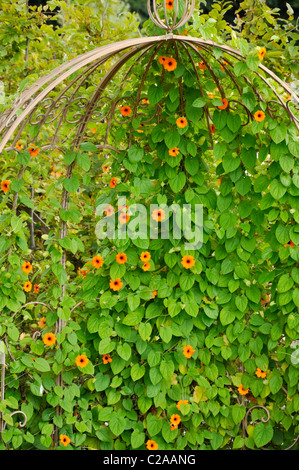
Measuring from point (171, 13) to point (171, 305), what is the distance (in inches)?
48.1

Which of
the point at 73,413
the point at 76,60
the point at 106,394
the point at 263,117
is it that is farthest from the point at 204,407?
the point at 76,60

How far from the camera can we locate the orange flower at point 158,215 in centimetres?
223

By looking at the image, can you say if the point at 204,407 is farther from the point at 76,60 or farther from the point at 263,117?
the point at 76,60

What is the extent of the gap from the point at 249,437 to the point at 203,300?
0.66 metres

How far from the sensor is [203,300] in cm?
230

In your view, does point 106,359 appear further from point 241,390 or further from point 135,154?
point 135,154

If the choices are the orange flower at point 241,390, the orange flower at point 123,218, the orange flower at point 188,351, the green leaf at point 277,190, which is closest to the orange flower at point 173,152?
the orange flower at point 123,218

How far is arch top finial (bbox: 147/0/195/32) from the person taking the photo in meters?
1.88

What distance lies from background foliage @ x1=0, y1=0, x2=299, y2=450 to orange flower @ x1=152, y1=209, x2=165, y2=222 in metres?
0.07

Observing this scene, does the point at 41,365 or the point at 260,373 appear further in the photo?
the point at 260,373

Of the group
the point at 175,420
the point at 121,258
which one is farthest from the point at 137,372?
the point at 121,258

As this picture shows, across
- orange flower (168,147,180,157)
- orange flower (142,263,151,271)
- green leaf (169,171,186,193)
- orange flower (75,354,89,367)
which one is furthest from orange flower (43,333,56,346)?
orange flower (168,147,180,157)

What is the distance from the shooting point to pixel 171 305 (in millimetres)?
2221

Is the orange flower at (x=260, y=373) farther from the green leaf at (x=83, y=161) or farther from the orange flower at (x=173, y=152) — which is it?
the green leaf at (x=83, y=161)
